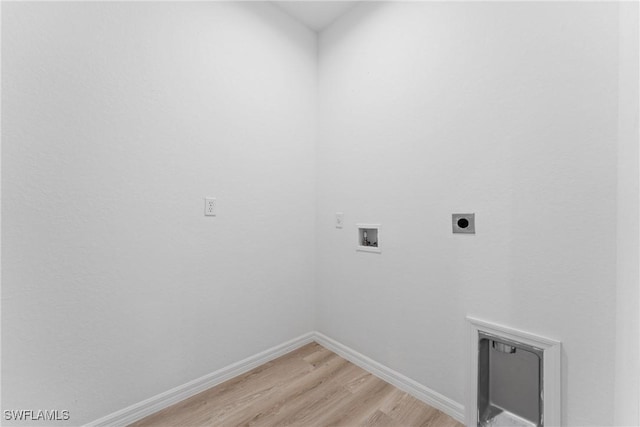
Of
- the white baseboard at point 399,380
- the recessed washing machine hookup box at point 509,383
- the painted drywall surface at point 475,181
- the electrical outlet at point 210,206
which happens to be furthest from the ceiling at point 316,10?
the white baseboard at point 399,380

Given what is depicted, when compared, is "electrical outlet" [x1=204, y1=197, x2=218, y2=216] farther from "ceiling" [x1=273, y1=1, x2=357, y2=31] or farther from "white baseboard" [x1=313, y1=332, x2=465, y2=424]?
"ceiling" [x1=273, y1=1, x2=357, y2=31]

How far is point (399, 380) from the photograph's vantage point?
1574mm

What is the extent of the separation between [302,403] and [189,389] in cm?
65

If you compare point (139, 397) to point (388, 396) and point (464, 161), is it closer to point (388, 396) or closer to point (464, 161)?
point (388, 396)

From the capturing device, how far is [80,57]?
1.17 meters

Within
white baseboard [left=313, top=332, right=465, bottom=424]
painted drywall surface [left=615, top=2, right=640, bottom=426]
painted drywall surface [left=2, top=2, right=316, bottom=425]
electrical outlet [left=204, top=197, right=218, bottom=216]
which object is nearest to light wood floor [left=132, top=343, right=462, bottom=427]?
white baseboard [left=313, top=332, right=465, bottom=424]

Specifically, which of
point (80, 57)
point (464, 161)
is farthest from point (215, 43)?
point (464, 161)

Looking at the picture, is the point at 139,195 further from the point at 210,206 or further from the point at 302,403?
the point at 302,403

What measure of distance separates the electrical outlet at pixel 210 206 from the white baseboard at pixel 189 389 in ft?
3.18

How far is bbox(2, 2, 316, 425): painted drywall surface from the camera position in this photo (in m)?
1.07

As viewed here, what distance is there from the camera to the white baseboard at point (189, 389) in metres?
1.27

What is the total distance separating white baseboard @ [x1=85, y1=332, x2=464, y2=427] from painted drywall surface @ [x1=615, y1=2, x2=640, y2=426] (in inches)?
26.4

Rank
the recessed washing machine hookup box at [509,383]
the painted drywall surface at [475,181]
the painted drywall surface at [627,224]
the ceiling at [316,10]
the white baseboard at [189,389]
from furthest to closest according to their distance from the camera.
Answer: the ceiling at [316,10], the white baseboard at [189,389], the recessed washing machine hookup box at [509,383], the painted drywall surface at [475,181], the painted drywall surface at [627,224]

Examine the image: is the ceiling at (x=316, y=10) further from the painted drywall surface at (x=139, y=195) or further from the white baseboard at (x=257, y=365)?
the white baseboard at (x=257, y=365)
